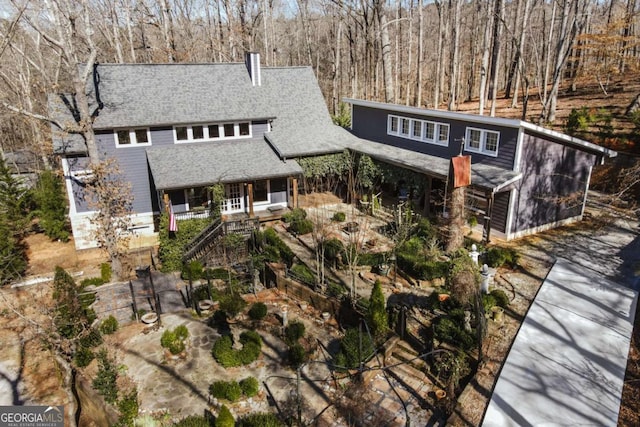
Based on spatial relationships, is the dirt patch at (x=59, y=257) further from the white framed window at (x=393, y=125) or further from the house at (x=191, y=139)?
the white framed window at (x=393, y=125)

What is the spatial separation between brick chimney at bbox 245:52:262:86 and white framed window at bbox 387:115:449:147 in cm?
829

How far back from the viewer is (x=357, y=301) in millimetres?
13859

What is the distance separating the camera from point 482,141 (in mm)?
19484

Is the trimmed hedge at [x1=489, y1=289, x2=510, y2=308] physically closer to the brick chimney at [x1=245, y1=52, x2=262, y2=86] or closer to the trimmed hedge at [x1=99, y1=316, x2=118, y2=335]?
the trimmed hedge at [x1=99, y1=316, x2=118, y2=335]

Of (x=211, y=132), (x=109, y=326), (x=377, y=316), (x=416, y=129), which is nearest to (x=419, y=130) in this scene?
(x=416, y=129)

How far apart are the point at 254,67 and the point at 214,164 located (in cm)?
728

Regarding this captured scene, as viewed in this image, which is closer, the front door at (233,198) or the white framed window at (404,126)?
the front door at (233,198)

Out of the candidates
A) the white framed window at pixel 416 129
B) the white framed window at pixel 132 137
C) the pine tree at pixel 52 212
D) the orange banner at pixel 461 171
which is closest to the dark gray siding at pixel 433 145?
the white framed window at pixel 416 129

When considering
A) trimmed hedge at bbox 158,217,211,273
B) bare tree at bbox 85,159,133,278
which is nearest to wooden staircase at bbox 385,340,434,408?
trimmed hedge at bbox 158,217,211,273

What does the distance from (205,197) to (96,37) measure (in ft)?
99.0

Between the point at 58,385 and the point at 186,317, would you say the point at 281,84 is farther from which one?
the point at 58,385

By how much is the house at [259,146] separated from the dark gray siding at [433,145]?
0.17ft

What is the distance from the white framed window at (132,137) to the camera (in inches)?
835

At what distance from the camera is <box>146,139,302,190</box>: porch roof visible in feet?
67.0
